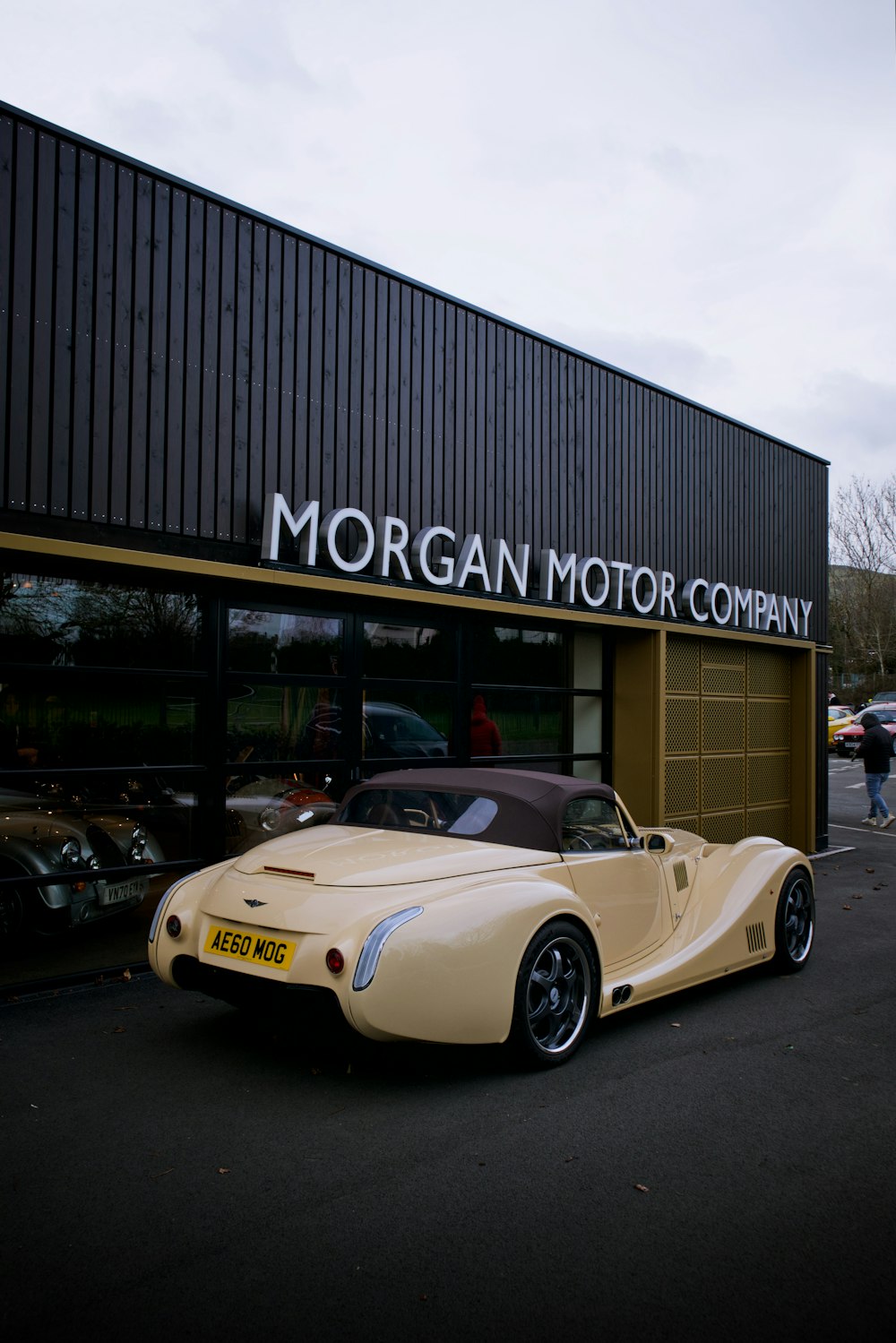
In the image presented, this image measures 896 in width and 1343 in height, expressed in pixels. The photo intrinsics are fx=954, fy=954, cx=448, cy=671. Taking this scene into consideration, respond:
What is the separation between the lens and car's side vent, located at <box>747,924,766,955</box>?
579 cm

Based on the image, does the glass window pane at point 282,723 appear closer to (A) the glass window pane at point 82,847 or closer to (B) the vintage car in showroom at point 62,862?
(A) the glass window pane at point 82,847

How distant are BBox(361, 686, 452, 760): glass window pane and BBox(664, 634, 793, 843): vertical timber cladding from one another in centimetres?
307

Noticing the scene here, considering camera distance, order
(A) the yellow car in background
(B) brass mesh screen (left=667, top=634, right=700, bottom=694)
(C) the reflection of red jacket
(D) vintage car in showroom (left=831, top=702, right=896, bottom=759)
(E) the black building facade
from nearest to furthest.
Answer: (E) the black building facade
(C) the reflection of red jacket
(B) brass mesh screen (left=667, top=634, right=700, bottom=694)
(D) vintage car in showroom (left=831, top=702, right=896, bottom=759)
(A) the yellow car in background

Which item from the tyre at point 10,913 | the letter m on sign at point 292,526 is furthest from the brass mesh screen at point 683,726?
the tyre at point 10,913

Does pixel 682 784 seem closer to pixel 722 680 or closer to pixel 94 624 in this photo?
pixel 722 680

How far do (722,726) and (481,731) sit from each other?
3.94m

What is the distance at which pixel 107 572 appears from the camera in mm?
6242

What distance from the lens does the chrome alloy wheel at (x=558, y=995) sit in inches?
173

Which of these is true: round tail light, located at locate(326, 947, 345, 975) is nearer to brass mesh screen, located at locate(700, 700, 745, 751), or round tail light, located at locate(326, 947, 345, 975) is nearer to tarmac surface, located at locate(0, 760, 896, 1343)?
tarmac surface, located at locate(0, 760, 896, 1343)

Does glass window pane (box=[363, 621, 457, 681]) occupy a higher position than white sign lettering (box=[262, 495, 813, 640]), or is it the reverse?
white sign lettering (box=[262, 495, 813, 640])

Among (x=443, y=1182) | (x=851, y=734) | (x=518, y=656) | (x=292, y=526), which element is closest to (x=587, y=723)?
(x=518, y=656)

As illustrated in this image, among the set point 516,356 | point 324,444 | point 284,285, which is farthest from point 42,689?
point 516,356

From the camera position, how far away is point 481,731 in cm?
877

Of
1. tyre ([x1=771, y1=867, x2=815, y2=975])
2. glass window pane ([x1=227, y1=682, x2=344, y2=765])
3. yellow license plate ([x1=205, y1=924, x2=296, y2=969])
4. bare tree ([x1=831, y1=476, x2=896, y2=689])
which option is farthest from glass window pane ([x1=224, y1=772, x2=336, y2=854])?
bare tree ([x1=831, y1=476, x2=896, y2=689])
